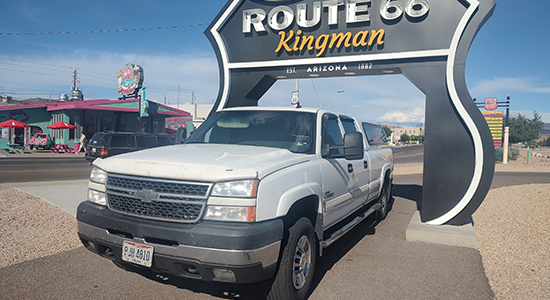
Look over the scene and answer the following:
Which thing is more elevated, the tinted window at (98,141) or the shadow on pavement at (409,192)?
the tinted window at (98,141)

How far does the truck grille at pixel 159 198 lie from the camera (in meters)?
3.12

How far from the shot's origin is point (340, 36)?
7426 mm

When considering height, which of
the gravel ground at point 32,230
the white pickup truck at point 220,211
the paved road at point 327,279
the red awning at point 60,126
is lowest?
the paved road at point 327,279

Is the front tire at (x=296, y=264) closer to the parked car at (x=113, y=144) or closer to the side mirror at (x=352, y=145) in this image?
the side mirror at (x=352, y=145)

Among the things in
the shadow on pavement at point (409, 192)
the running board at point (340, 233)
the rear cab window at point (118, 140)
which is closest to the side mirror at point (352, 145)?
the running board at point (340, 233)

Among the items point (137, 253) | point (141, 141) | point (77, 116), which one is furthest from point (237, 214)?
point (77, 116)

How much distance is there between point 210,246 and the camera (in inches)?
116

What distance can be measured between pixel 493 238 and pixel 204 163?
17.7 feet

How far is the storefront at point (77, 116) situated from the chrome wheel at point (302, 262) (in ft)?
103

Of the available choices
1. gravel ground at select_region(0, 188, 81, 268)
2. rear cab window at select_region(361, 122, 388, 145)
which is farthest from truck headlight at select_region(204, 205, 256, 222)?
rear cab window at select_region(361, 122, 388, 145)

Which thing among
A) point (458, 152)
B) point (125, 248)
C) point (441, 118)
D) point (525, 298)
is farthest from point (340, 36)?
point (125, 248)

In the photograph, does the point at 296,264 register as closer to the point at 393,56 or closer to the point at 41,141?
the point at 393,56

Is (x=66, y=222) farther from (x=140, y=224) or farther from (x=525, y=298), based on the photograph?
(x=525, y=298)

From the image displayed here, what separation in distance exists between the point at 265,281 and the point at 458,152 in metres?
4.48
